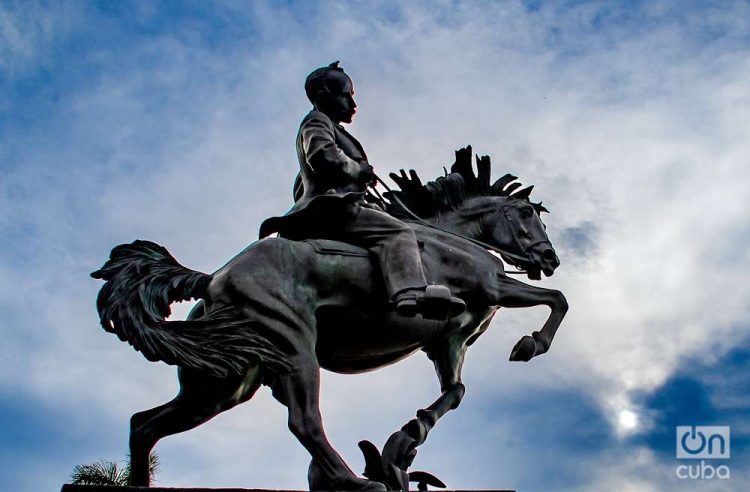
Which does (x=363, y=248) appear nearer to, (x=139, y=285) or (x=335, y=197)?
(x=335, y=197)

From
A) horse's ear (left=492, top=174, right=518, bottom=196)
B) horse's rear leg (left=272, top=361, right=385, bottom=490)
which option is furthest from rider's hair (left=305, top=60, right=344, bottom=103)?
horse's rear leg (left=272, top=361, right=385, bottom=490)

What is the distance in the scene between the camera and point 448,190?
8766 millimetres

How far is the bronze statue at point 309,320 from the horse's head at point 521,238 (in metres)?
0.25

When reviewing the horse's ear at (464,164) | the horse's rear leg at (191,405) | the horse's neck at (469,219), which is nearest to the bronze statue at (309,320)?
the horse's rear leg at (191,405)

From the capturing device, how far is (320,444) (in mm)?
6715

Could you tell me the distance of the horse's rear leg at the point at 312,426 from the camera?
21.7 ft

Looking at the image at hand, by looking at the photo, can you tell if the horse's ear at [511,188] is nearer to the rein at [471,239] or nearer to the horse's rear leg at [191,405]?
the rein at [471,239]

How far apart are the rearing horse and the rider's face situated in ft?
3.66

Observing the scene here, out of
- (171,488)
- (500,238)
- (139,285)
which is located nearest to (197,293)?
(139,285)

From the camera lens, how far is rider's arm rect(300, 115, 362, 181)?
7672 millimetres

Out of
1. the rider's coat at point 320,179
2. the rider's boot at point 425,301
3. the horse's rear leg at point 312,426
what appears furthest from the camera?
the rider's coat at point 320,179

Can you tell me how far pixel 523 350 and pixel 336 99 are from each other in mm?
2491

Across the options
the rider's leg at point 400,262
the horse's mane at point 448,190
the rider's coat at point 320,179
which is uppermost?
the horse's mane at point 448,190

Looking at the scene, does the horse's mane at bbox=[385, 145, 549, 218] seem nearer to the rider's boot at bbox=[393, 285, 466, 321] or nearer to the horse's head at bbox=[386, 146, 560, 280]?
the horse's head at bbox=[386, 146, 560, 280]
